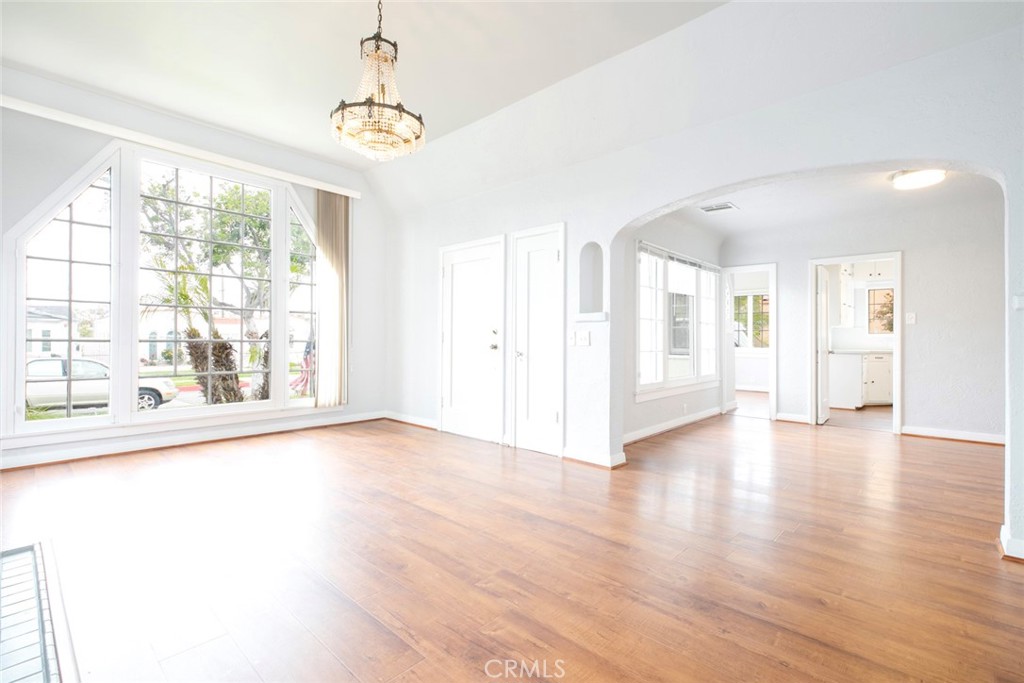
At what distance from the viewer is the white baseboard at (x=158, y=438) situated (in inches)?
150

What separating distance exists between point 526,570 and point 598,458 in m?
1.99

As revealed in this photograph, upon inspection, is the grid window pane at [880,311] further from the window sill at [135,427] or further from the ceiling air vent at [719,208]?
the window sill at [135,427]

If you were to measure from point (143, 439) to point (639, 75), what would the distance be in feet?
18.2

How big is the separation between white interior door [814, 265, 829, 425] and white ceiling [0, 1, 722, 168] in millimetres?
4787

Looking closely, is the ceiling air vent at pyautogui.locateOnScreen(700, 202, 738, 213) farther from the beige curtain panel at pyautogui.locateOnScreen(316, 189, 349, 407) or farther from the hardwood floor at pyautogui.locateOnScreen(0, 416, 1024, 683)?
the beige curtain panel at pyautogui.locateOnScreen(316, 189, 349, 407)

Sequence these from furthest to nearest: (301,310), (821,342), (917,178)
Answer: (821,342), (301,310), (917,178)

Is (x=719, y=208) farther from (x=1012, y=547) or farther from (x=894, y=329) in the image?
(x=1012, y=547)

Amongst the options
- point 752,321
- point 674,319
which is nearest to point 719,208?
point 674,319

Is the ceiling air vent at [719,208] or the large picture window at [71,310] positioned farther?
the ceiling air vent at [719,208]

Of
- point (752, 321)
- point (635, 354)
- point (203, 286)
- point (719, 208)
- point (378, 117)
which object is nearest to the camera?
point (378, 117)

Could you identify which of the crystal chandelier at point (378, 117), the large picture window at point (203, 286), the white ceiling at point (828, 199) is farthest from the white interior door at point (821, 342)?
the large picture window at point (203, 286)

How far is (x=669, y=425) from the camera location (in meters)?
5.55

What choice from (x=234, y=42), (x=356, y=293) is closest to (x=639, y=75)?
(x=234, y=42)

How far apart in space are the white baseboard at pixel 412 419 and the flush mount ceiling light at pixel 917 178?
5512 mm
